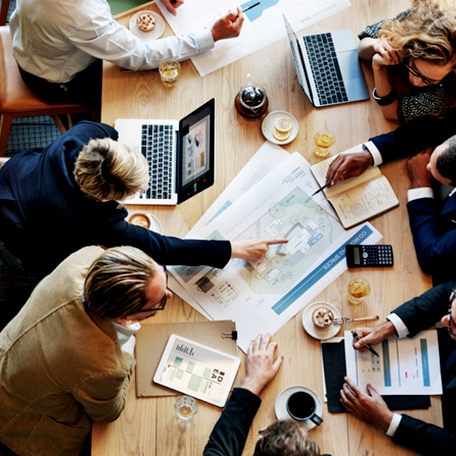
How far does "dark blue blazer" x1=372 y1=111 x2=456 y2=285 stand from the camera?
1.61 meters

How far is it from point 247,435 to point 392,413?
469mm

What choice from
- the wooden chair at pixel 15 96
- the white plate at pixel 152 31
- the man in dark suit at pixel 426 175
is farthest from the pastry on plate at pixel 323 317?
the wooden chair at pixel 15 96

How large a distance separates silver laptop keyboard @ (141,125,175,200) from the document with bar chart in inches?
33.2

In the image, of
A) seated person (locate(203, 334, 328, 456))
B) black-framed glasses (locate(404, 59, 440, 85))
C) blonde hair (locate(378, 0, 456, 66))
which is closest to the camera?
seated person (locate(203, 334, 328, 456))

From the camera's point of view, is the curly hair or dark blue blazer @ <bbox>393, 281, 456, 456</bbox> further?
dark blue blazer @ <bbox>393, 281, 456, 456</bbox>

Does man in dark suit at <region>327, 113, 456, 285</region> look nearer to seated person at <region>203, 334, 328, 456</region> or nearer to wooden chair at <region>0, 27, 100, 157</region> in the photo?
seated person at <region>203, 334, 328, 456</region>

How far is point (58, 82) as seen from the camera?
6.90 feet

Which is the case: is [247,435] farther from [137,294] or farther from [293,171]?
[293,171]

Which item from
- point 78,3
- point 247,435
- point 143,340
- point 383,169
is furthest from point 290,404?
point 78,3

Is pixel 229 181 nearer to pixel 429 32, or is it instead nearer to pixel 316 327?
pixel 316 327

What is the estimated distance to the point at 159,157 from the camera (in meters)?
1.80

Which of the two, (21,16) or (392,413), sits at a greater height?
(21,16)

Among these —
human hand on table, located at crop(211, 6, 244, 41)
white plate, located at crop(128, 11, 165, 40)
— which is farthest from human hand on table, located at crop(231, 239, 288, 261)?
white plate, located at crop(128, 11, 165, 40)

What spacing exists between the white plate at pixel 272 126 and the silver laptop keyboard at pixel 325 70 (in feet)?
0.47
